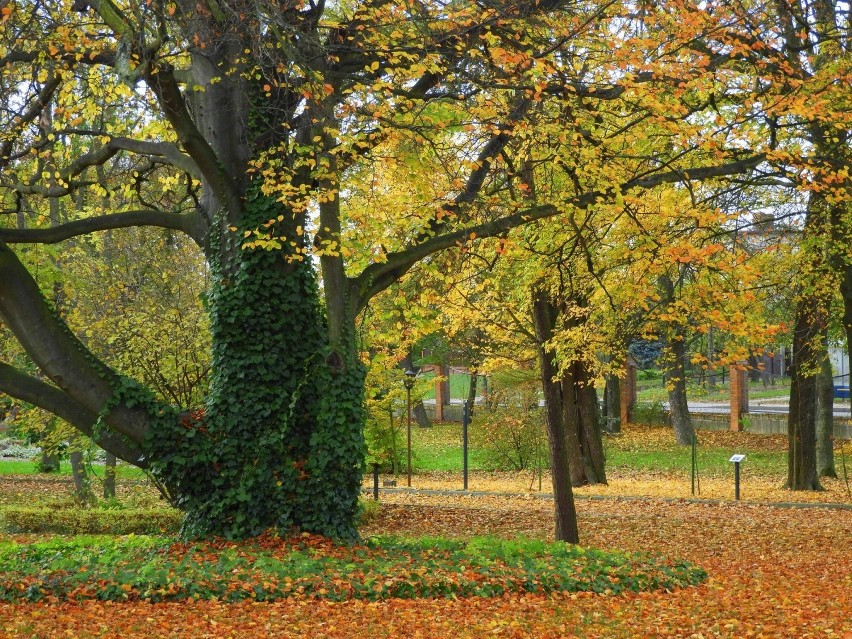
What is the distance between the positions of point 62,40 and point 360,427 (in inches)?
187

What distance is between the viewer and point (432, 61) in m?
8.25

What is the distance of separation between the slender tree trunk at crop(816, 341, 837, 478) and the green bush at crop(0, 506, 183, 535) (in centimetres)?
1402

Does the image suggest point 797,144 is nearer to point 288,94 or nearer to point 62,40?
point 288,94

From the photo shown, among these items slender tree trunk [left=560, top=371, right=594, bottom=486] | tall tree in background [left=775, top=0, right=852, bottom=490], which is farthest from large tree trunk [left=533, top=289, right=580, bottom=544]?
slender tree trunk [left=560, top=371, right=594, bottom=486]

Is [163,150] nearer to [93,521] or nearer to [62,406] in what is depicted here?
[62,406]

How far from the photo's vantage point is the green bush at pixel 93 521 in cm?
1298

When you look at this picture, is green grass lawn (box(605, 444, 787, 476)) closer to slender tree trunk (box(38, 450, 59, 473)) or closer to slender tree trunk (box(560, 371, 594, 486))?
slender tree trunk (box(560, 371, 594, 486))

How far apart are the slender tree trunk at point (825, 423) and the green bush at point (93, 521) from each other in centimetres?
1402

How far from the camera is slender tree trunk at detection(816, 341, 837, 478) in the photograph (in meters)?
20.0

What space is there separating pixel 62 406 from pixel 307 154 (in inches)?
135

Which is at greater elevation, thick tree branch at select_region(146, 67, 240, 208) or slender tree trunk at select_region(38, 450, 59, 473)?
thick tree branch at select_region(146, 67, 240, 208)

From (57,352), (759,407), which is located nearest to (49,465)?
(57,352)

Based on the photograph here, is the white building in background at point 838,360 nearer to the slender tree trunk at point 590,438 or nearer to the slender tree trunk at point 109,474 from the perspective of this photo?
the slender tree trunk at point 590,438

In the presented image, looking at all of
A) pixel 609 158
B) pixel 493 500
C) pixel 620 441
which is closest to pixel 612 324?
pixel 493 500
